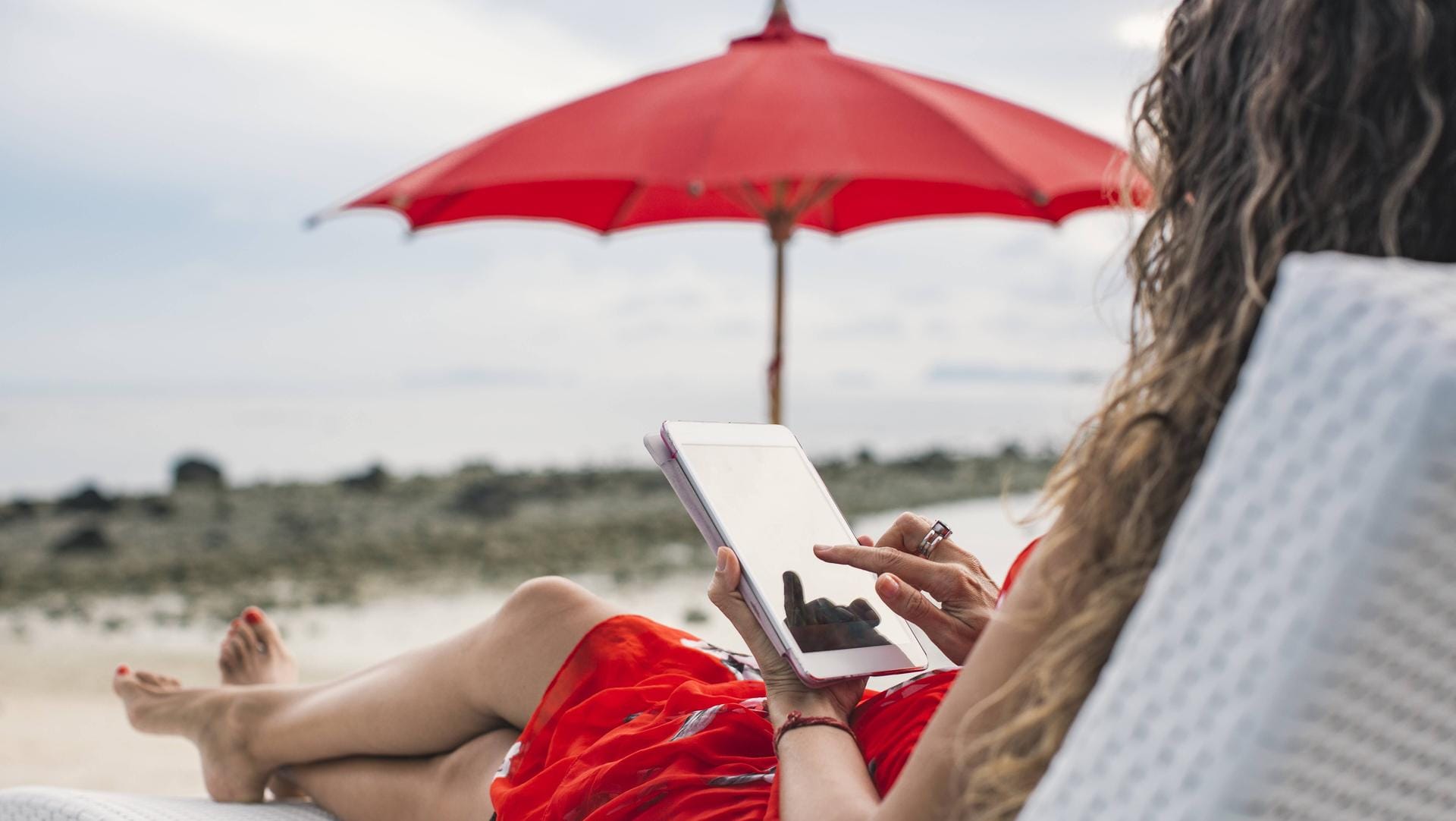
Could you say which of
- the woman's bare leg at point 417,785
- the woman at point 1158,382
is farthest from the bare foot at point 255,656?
the woman at point 1158,382

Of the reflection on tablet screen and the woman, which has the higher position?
the woman

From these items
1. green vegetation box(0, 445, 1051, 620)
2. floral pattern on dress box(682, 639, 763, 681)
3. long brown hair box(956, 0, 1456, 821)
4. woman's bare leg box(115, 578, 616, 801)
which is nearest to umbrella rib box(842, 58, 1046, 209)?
floral pattern on dress box(682, 639, 763, 681)

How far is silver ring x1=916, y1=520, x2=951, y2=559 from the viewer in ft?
5.63

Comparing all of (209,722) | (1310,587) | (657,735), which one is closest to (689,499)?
(657,735)

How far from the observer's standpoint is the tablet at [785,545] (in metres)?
1.48

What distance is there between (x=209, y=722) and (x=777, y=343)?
8.15 feet

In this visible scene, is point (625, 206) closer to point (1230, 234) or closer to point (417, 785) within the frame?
point (417, 785)

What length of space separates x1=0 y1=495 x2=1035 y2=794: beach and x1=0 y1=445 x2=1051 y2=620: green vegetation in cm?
26

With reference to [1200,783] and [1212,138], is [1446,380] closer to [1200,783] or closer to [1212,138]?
[1200,783]

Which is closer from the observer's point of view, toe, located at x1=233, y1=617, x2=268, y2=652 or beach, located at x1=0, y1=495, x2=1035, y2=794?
toe, located at x1=233, y1=617, x2=268, y2=652

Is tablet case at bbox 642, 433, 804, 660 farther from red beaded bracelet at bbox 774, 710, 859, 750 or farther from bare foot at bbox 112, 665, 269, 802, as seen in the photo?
bare foot at bbox 112, 665, 269, 802

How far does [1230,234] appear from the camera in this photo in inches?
38.9

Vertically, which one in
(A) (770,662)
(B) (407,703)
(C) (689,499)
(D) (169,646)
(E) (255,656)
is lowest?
(D) (169,646)

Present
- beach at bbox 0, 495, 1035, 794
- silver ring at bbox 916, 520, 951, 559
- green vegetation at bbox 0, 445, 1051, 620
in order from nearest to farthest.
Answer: silver ring at bbox 916, 520, 951, 559
beach at bbox 0, 495, 1035, 794
green vegetation at bbox 0, 445, 1051, 620
